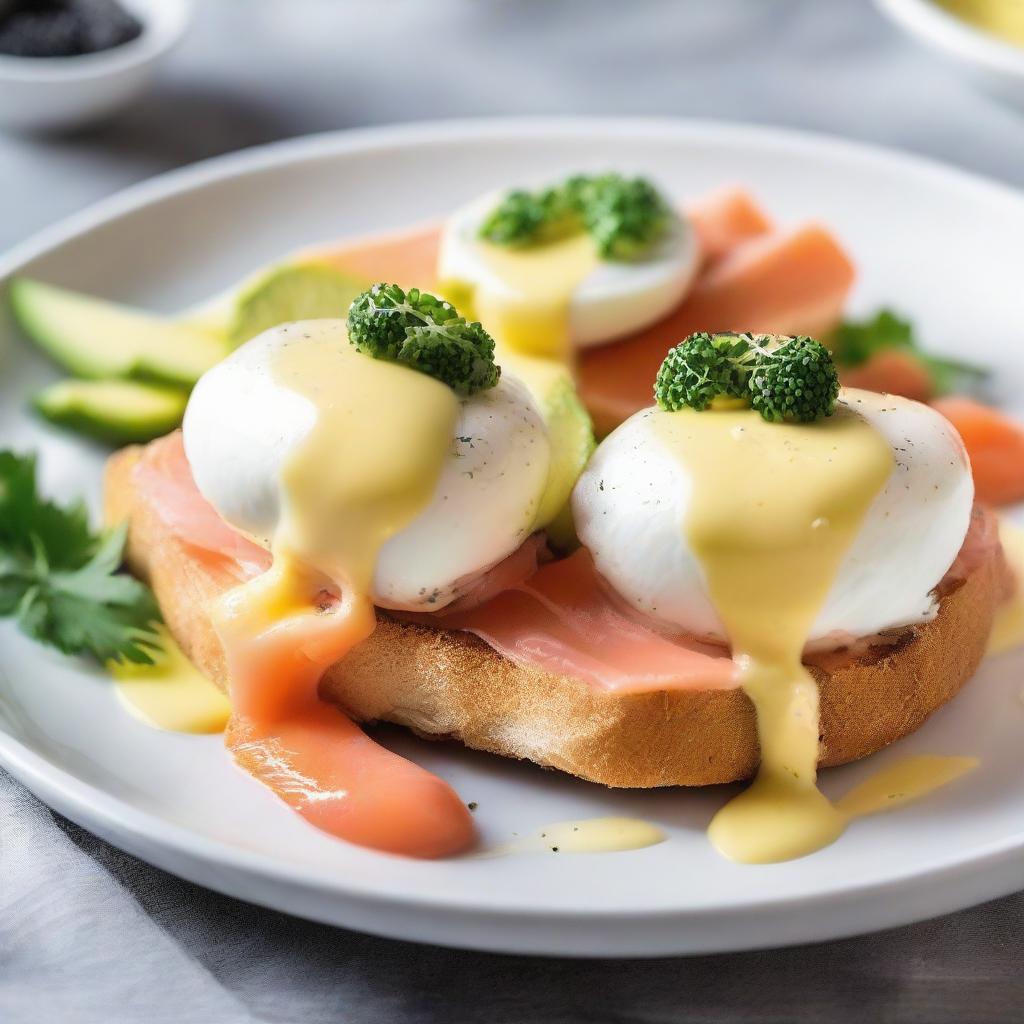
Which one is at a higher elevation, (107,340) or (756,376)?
(756,376)

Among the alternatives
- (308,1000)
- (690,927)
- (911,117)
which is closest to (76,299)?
(308,1000)

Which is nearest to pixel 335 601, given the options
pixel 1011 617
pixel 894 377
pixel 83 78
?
pixel 1011 617

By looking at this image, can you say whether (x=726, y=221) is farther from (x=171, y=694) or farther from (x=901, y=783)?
(x=171, y=694)

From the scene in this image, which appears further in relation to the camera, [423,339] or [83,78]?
[83,78]

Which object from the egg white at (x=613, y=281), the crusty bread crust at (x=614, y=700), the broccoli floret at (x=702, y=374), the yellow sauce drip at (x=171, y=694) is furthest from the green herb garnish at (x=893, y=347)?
the yellow sauce drip at (x=171, y=694)

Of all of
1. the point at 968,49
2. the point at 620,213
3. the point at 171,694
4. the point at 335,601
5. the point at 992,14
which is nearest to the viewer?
the point at 335,601

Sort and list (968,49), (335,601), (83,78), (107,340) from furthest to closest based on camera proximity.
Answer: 1. (83,78)
2. (968,49)
3. (107,340)
4. (335,601)

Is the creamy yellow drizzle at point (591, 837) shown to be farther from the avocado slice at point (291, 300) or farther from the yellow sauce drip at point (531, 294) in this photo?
the avocado slice at point (291, 300)

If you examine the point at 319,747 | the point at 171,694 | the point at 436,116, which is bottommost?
the point at 436,116
